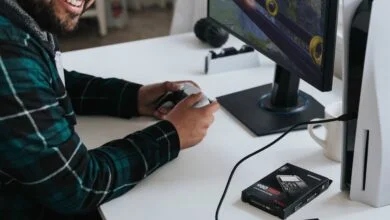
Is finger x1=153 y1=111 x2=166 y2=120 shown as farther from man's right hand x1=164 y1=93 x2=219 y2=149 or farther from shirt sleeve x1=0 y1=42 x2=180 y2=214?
shirt sleeve x1=0 y1=42 x2=180 y2=214

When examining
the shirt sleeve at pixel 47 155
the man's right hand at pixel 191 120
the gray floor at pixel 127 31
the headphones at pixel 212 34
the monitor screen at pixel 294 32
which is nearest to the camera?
the shirt sleeve at pixel 47 155

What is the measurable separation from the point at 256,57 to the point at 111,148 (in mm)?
610

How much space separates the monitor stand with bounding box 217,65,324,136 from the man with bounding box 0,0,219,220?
0.12m

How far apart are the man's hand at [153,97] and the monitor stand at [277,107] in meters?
0.13

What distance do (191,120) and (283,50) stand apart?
0.78 ft

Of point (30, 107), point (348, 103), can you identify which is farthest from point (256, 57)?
point (30, 107)

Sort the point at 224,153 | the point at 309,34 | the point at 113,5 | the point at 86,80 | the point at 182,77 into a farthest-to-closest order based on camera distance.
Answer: the point at 113,5 < the point at 182,77 < the point at 86,80 < the point at 224,153 < the point at 309,34

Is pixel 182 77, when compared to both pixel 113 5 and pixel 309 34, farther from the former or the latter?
pixel 113 5

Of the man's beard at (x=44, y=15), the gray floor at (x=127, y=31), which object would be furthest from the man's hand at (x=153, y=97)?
the gray floor at (x=127, y=31)

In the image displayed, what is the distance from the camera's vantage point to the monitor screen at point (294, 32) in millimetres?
970

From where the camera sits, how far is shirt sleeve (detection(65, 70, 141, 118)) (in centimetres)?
129

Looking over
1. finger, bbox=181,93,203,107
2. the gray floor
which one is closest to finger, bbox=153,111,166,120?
finger, bbox=181,93,203,107

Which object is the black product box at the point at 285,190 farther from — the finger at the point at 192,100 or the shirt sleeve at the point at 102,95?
the shirt sleeve at the point at 102,95

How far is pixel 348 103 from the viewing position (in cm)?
93
